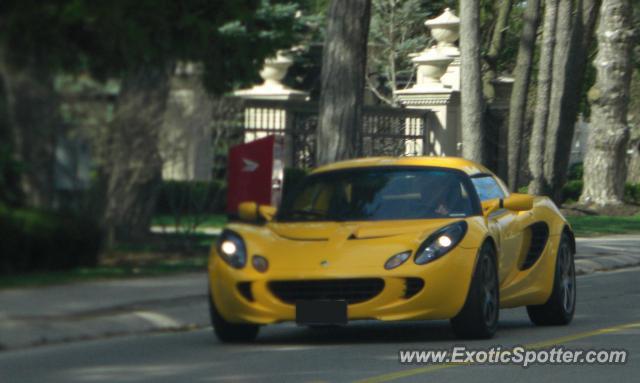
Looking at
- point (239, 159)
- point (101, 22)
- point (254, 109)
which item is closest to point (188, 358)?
point (101, 22)

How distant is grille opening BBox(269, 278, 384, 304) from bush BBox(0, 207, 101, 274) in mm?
1571

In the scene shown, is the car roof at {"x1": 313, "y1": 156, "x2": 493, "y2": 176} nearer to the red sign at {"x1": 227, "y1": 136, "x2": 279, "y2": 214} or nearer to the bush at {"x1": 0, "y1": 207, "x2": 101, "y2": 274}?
the bush at {"x1": 0, "y1": 207, "x2": 101, "y2": 274}

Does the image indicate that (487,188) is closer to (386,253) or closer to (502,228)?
(502,228)

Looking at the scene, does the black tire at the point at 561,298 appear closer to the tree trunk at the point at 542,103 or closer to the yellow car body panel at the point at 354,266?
the yellow car body panel at the point at 354,266

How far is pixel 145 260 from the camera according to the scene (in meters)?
15.2

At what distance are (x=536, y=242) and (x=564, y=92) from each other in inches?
821

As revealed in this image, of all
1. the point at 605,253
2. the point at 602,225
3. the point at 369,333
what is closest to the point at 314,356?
the point at 369,333

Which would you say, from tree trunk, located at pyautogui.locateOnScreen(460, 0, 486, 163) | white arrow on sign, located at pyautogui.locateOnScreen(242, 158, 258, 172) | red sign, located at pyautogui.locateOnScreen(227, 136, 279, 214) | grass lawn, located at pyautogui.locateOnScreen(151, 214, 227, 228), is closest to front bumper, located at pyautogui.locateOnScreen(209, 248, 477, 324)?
grass lawn, located at pyautogui.locateOnScreen(151, 214, 227, 228)

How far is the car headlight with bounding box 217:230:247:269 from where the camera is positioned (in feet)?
35.6

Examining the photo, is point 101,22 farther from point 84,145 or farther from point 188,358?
point 188,358

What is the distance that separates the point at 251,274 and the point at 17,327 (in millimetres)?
1870

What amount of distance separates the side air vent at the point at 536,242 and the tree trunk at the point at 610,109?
2082 cm

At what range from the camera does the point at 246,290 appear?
10.8 metres

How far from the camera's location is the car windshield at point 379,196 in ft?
38.0
